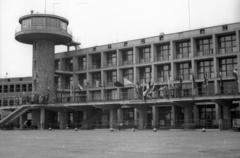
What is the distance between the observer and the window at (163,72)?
63.8m

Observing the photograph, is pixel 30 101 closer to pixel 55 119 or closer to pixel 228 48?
pixel 55 119

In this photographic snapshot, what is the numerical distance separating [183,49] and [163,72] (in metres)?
5.49

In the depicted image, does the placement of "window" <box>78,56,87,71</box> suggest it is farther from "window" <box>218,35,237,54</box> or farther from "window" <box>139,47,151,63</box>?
"window" <box>218,35,237,54</box>

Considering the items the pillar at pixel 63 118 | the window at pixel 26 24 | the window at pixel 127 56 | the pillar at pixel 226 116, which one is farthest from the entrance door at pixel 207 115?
the window at pixel 26 24

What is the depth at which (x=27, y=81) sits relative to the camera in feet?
278

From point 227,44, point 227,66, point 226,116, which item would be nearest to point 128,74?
point 227,66

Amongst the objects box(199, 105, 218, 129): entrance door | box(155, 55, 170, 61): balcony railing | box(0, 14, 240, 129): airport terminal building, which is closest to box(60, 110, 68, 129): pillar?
box(0, 14, 240, 129): airport terminal building

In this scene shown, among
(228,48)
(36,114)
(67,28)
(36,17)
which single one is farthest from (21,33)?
(228,48)

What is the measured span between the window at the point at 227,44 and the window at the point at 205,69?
2919 millimetres

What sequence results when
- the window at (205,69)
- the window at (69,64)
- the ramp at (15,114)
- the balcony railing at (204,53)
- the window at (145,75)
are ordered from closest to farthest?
the balcony railing at (204,53) < the window at (205,69) < the ramp at (15,114) < the window at (145,75) < the window at (69,64)

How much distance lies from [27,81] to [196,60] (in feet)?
140

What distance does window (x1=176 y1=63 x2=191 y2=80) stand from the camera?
6150 cm

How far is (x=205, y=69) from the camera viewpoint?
59.8 m

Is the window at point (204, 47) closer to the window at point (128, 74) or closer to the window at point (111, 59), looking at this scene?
the window at point (128, 74)
